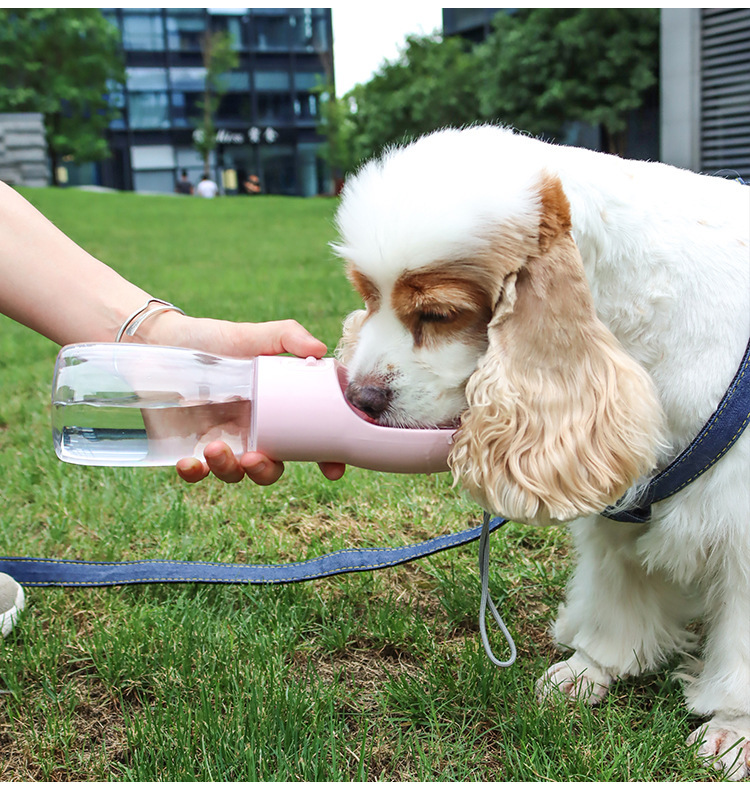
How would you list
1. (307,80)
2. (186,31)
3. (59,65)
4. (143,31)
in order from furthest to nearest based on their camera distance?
1. (307,80)
2. (186,31)
3. (143,31)
4. (59,65)

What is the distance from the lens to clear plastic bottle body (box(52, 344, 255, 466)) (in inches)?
79.4

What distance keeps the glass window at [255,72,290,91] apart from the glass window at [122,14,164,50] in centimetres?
527

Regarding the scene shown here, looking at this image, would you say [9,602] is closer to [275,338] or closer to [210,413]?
[210,413]

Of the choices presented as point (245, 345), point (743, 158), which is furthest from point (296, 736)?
point (743, 158)

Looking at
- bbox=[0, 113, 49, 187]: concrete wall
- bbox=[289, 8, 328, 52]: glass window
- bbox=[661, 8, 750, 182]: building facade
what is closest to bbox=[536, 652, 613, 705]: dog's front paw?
bbox=[661, 8, 750, 182]: building facade

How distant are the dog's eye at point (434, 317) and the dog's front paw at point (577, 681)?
3.26 feet

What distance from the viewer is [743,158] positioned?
10711 mm

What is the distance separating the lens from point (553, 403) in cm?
170

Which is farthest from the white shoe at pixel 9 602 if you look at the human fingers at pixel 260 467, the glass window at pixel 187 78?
A: the glass window at pixel 187 78

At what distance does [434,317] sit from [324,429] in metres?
0.34

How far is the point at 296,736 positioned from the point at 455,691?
425 mm

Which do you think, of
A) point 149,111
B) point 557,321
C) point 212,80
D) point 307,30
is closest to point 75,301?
point 557,321

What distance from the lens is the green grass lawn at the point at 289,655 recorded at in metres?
1.84

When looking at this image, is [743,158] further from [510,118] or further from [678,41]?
[510,118]
